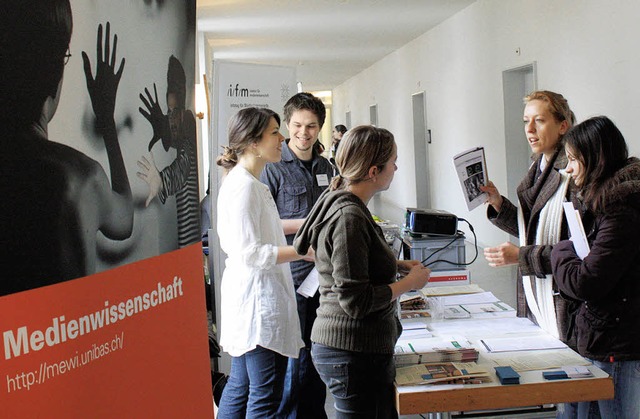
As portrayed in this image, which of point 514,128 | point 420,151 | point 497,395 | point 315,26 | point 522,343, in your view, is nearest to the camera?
point 497,395

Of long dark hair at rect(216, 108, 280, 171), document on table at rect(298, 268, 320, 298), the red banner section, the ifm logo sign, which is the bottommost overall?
document on table at rect(298, 268, 320, 298)

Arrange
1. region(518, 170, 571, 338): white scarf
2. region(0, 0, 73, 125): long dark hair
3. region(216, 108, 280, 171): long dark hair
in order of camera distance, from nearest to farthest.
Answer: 1. region(0, 0, 73, 125): long dark hair
2. region(518, 170, 571, 338): white scarf
3. region(216, 108, 280, 171): long dark hair

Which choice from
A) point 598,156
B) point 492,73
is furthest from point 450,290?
point 492,73

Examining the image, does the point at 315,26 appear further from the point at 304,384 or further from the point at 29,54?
the point at 29,54

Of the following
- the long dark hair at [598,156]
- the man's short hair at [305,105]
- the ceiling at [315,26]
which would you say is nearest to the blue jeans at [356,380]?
the long dark hair at [598,156]

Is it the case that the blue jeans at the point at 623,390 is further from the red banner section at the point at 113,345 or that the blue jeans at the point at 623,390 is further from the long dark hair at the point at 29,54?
the long dark hair at the point at 29,54

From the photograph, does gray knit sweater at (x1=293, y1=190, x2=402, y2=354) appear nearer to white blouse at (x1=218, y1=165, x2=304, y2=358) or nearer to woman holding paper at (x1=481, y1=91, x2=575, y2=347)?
white blouse at (x1=218, y1=165, x2=304, y2=358)

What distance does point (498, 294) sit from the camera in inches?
233

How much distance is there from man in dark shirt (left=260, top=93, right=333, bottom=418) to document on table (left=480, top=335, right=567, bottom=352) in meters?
0.94

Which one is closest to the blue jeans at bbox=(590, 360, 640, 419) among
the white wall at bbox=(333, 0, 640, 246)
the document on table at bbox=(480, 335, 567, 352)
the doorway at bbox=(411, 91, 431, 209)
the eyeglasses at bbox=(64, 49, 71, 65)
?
the document on table at bbox=(480, 335, 567, 352)

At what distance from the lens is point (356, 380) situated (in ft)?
6.29

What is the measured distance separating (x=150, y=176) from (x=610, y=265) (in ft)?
4.77

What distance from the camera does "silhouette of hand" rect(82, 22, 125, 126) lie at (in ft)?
3.17

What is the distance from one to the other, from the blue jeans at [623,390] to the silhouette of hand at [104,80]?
1.73 m
